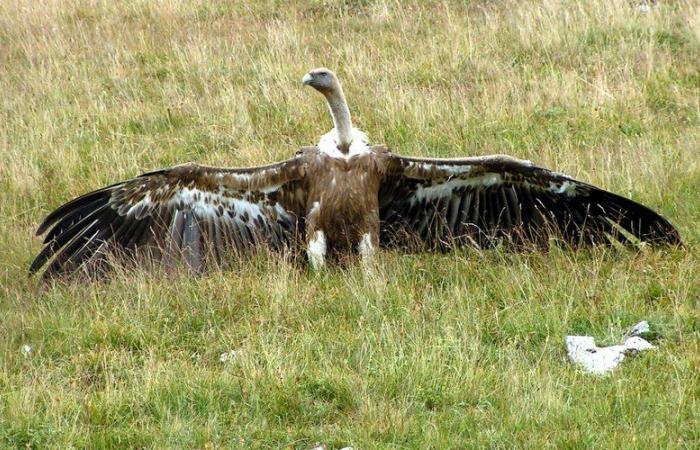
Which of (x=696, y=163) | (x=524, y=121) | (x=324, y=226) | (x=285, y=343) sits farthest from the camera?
(x=524, y=121)

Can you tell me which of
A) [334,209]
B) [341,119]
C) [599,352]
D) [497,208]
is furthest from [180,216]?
[599,352]

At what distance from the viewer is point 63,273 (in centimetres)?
759

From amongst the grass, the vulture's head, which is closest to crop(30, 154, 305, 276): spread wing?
the grass

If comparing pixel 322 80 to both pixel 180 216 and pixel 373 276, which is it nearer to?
pixel 180 216

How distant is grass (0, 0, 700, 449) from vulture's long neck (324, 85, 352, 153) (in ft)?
2.88

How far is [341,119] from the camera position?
7.71 meters

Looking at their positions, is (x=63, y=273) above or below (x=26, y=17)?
below

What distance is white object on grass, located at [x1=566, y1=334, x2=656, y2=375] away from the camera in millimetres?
5754

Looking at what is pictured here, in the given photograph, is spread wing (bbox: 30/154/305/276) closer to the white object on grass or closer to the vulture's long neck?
the vulture's long neck

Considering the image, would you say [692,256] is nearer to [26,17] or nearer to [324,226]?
[324,226]

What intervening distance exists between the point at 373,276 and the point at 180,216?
160 cm

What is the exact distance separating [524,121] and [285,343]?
14.0 feet

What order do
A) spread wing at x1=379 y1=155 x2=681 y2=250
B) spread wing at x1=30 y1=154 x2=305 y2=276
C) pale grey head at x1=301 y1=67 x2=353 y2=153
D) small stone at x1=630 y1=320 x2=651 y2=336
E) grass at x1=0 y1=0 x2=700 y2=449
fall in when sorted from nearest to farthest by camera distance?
grass at x1=0 y1=0 x2=700 y2=449 < small stone at x1=630 y1=320 x2=651 y2=336 < spread wing at x1=379 y1=155 x2=681 y2=250 < spread wing at x1=30 y1=154 x2=305 y2=276 < pale grey head at x1=301 y1=67 x2=353 y2=153

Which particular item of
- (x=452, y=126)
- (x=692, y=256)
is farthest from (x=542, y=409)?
(x=452, y=126)
